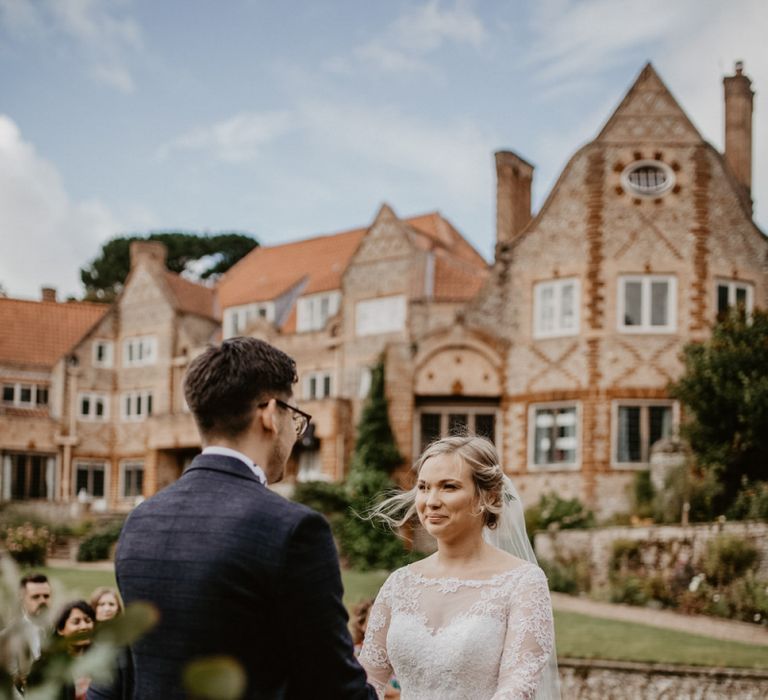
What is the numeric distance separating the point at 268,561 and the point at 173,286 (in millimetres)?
39592

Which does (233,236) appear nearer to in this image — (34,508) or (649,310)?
(34,508)

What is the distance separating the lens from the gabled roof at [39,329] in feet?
139

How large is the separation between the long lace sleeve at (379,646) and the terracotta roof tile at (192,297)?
3644 centimetres

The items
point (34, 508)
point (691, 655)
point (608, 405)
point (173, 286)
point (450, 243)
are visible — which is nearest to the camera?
point (691, 655)

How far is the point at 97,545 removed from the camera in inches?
1226

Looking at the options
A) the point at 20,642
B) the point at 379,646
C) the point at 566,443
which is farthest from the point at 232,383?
the point at 566,443

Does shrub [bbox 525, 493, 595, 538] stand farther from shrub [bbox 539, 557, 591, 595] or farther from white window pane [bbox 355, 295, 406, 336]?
white window pane [bbox 355, 295, 406, 336]

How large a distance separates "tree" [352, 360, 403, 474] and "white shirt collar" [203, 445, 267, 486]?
1029 inches

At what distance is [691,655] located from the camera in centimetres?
1527

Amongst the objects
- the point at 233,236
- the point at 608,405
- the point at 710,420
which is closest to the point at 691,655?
the point at 710,420

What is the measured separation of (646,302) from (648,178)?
3392 millimetres

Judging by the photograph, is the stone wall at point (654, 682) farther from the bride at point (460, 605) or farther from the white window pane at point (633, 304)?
the white window pane at point (633, 304)

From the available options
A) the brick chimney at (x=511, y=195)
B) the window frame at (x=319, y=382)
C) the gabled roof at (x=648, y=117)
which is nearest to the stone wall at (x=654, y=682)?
the brick chimney at (x=511, y=195)

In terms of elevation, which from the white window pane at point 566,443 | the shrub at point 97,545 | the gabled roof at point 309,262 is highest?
the gabled roof at point 309,262
